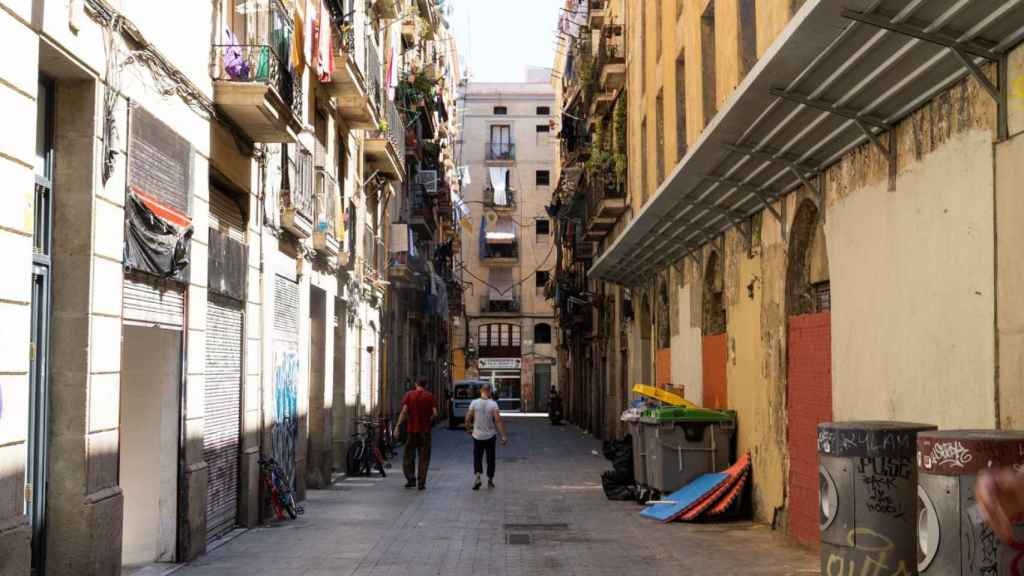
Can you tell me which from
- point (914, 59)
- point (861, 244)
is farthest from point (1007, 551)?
point (861, 244)

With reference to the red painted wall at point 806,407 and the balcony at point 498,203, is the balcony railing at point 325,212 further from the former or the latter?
the balcony at point 498,203

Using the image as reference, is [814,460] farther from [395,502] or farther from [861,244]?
[395,502]

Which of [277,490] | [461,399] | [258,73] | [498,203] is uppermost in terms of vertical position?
[498,203]

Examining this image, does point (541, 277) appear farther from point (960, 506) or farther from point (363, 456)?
point (960, 506)

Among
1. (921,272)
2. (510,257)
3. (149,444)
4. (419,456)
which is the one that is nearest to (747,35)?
(921,272)

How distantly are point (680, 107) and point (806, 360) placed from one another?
983 cm

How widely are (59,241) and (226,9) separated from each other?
17.2 ft

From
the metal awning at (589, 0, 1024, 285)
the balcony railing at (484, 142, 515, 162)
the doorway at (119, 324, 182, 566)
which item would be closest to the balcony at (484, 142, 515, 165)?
the balcony railing at (484, 142, 515, 162)

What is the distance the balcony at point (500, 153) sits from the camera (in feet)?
258

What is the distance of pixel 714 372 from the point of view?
61.2 ft

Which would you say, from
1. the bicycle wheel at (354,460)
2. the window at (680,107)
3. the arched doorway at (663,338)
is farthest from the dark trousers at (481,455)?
the window at (680,107)

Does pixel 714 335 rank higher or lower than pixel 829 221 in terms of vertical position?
lower

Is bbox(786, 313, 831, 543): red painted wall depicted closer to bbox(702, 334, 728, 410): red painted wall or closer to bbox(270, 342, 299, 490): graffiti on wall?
bbox(702, 334, 728, 410): red painted wall

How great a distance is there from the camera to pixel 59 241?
28.5 feet
